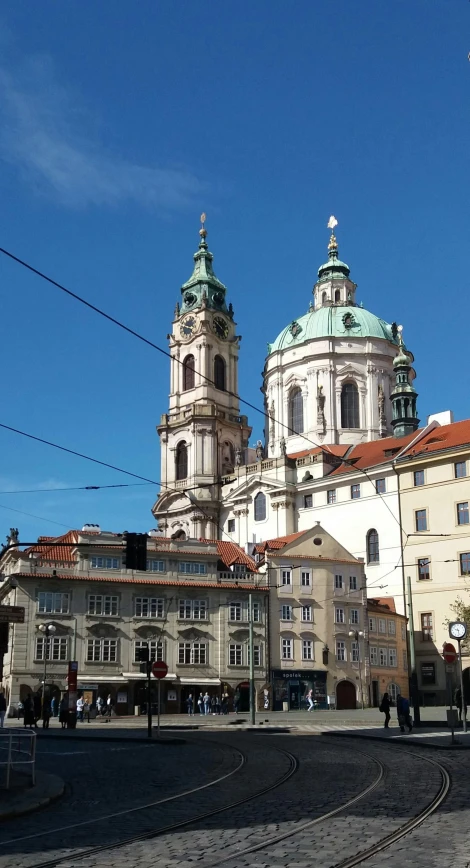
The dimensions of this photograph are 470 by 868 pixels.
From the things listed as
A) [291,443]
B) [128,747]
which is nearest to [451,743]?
[128,747]

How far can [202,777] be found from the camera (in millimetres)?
18500

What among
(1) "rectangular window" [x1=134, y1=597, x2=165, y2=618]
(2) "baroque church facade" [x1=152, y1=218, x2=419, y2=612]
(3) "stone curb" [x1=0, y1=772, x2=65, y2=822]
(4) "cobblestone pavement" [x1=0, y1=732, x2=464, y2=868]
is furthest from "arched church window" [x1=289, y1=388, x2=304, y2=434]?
(3) "stone curb" [x1=0, y1=772, x2=65, y2=822]

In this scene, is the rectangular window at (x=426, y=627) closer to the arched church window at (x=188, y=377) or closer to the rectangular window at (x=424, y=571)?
the rectangular window at (x=424, y=571)

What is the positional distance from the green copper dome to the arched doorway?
137 feet

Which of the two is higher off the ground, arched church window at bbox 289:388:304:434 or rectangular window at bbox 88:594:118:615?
arched church window at bbox 289:388:304:434

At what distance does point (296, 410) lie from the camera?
97188 millimetres

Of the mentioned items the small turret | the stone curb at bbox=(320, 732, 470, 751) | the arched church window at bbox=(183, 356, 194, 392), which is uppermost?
the arched church window at bbox=(183, 356, 194, 392)

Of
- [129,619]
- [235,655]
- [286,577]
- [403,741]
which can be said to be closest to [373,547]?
[286,577]

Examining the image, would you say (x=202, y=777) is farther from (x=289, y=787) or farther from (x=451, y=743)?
(x=451, y=743)

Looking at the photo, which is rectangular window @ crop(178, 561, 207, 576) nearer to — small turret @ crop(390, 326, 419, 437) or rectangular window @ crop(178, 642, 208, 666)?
rectangular window @ crop(178, 642, 208, 666)

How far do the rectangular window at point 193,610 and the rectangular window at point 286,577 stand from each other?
571 cm

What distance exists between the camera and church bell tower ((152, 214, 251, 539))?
9188 centimetres

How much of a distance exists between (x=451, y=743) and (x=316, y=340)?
7274 centimetres

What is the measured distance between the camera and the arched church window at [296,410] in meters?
96.1
